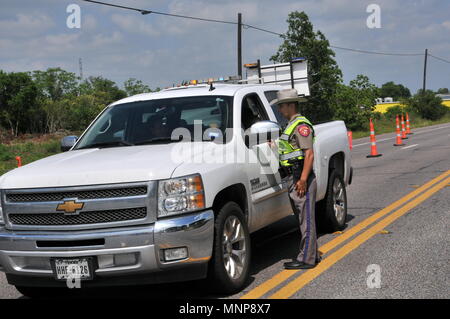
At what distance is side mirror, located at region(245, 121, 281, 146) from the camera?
5852mm

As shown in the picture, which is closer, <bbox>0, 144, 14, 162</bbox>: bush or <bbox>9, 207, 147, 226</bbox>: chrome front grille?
<bbox>9, 207, 147, 226</bbox>: chrome front grille

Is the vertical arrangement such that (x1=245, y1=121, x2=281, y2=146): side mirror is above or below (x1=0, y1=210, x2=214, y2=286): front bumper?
above

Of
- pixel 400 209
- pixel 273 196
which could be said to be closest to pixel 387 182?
pixel 400 209

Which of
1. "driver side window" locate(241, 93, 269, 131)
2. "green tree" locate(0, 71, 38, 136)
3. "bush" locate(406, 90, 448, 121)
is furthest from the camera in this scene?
"bush" locate(406, 90, 448, 121)

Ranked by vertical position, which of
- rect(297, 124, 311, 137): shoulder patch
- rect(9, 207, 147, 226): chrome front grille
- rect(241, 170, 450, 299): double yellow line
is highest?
rect(297, 124, 311, 137): shoulder patch

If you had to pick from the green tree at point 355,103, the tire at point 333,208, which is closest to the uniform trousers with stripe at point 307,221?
the tire at point 333,208

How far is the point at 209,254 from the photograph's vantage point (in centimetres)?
498

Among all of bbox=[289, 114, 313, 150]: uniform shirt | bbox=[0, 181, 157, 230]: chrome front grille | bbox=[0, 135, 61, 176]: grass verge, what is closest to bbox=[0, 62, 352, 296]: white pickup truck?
bbox=[0, 181, 157, 230]: chrome front grille

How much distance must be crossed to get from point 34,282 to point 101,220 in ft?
2.71

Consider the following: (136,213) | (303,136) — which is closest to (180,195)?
(136,213)

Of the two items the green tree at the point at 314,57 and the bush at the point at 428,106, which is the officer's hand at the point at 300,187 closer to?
the green tree at the point at 314,57

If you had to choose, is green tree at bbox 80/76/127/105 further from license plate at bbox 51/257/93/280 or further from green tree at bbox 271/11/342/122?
license plate at bbox 51/257/93/280

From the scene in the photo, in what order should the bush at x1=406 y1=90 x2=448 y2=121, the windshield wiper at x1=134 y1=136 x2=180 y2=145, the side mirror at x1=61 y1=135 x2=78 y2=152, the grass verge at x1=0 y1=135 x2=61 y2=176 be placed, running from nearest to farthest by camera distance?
the windshield wiper at x1=134 y1=136 x2=180 y2=145 < the side mirror at x1=61 y1=135 x2=78 y2=152 < the grass verge at x1=0 y1=135 x2=61 y2=176 < the bush at x1=406 y1=90 x2=448 y2=121

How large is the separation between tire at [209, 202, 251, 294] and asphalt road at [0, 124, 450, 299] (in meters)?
0.13
